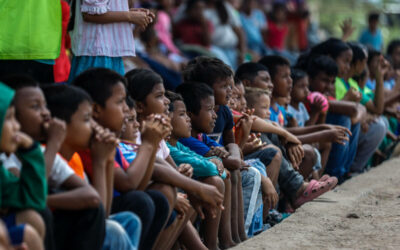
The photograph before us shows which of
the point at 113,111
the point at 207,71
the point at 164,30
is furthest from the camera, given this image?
the point at 164,30

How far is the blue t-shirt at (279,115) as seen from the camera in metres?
7.03

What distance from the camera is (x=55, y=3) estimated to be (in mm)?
5461

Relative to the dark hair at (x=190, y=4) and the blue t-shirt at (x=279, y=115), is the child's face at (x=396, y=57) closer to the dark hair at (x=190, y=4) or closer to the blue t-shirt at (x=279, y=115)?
the dark hair at (x=190, y=4)

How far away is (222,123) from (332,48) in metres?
3.25

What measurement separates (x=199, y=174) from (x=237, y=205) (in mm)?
592

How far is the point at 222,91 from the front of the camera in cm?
603

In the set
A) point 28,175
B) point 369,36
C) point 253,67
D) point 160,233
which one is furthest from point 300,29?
point 28,175

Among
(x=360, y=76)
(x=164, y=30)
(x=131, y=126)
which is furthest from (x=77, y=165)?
(x=164, y=30)

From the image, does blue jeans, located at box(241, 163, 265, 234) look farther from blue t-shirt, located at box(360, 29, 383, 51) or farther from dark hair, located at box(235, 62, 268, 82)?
blue t-shirt, located at box(360, 29, 383, 51)

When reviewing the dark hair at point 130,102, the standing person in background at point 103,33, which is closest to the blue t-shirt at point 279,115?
the standing person in background at point 103,33

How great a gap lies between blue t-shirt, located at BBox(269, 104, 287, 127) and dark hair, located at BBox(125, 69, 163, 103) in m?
2.16

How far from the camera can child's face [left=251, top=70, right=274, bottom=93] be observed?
693cm

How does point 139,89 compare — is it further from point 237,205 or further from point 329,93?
point 329,93

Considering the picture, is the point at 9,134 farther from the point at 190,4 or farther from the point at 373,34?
the point at 373,34
